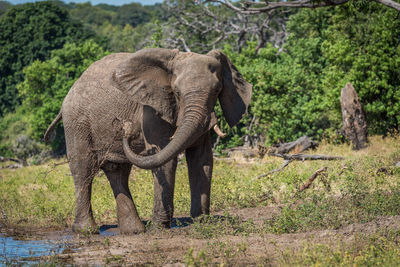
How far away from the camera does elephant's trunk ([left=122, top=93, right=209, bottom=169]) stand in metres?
7.47

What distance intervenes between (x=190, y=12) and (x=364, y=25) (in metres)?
13.6

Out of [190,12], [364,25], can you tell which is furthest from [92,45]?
[364,25]

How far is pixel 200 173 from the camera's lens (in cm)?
856

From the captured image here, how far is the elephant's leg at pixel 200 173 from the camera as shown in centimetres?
855

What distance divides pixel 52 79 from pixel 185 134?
26425 mm

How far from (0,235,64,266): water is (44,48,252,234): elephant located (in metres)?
0.88

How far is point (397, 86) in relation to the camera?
20.2 metres

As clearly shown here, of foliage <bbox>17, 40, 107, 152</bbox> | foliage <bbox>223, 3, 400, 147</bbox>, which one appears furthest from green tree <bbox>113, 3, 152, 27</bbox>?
foliage <bbox>223, 3, 400, 147</bbox>

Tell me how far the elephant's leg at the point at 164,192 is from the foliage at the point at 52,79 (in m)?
22.7

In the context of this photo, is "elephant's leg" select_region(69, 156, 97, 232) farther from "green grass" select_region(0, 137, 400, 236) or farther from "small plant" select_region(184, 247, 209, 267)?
"small plant" select_region(184, 247, 209, 267)

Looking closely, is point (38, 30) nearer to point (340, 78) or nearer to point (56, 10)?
point (56, 10)

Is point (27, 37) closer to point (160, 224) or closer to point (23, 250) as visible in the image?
point (23, 250)

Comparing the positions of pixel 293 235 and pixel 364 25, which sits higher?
pixel 364 25

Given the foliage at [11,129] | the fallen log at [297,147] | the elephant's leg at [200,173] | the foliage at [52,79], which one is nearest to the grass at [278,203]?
the elephant's leg at [200,173]
